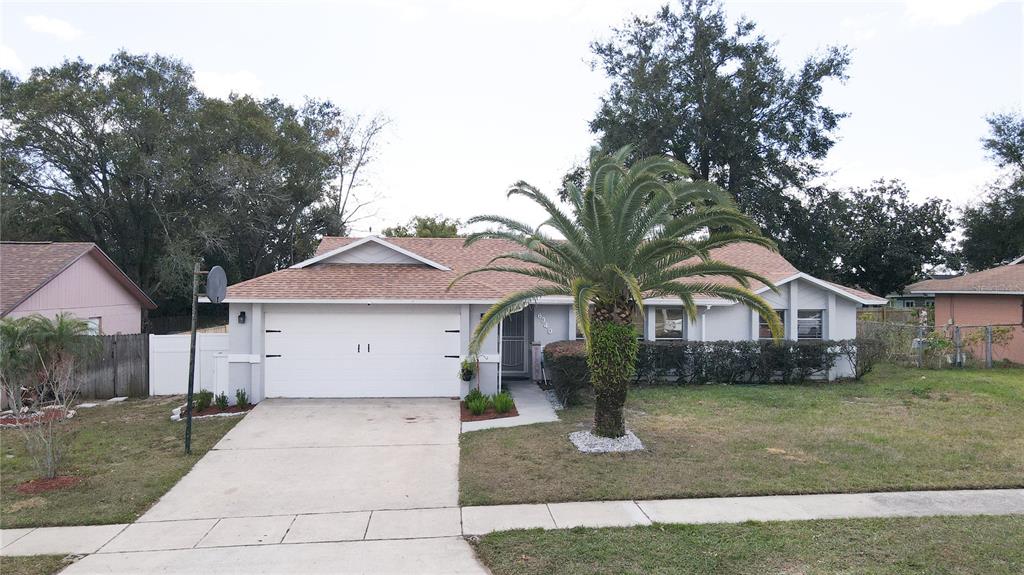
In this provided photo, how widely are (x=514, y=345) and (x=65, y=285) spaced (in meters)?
12.5

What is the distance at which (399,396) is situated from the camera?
1345 cm

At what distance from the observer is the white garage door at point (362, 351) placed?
1321 cm

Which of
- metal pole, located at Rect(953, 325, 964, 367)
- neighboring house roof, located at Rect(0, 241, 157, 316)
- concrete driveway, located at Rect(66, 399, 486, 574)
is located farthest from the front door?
metal pole, located at Rect(953, 325, 964, 367)

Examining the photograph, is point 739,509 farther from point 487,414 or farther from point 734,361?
point 734,361

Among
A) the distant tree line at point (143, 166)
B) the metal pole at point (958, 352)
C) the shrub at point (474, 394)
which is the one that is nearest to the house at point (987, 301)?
the metal pole at point (958, 352)

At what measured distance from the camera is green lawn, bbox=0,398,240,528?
6.95 meters

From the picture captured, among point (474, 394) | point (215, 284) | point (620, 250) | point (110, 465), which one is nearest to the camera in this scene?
point (110, 465)

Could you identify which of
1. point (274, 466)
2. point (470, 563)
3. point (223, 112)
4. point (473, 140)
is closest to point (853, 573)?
point (470, 563)

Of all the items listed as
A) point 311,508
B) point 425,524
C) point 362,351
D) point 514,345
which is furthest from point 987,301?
point 311,508

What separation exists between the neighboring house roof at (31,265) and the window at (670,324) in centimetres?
1542

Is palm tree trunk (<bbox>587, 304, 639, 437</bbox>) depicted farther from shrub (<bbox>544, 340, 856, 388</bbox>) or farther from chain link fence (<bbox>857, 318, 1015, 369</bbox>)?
chain link fence (<bbox>857, 318, 1015, 369</bbox>)

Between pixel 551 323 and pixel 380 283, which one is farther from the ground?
pixel 380 283

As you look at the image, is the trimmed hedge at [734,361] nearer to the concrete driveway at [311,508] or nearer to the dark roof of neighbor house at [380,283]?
the dark roof of neighbor house at [380,283]

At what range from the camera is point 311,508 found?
708 centimetres
